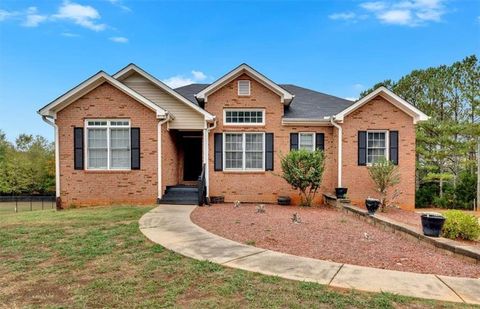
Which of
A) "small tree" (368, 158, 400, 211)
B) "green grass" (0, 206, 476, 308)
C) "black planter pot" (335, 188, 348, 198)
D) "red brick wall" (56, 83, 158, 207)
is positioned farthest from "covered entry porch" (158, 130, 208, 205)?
"small tree" (368, 158, 400, 211)

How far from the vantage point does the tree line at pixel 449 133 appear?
17.9 metres

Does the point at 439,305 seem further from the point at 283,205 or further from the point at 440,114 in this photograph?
the point at 440,114

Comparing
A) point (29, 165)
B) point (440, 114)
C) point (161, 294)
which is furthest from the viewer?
point (29, 165)

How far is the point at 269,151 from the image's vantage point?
42.1 ft

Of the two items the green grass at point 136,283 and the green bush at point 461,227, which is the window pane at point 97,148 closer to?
the green grass at point 136,283

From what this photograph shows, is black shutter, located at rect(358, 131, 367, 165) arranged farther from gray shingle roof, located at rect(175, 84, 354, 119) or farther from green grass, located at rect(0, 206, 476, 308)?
green grass, located at rect(0, 206, 476, 308)

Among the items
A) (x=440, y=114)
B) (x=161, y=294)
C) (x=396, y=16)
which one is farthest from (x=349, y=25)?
(x=161, y=294)

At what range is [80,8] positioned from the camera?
13.4 m

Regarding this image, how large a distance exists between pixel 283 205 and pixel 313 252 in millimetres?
6935

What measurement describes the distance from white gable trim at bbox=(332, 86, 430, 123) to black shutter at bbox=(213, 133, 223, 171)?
4.97 metres

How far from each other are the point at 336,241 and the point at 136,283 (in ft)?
13.6

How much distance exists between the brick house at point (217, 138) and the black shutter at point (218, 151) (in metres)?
0.04

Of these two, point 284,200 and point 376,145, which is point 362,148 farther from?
point 284,200

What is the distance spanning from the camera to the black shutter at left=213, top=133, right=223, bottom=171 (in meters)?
12.8
